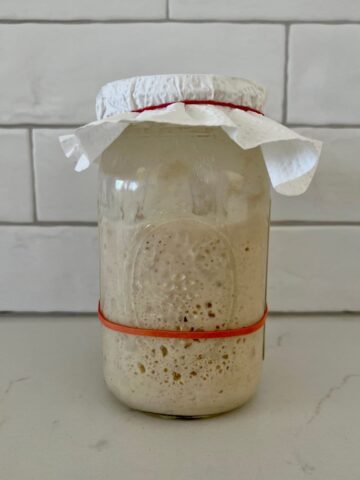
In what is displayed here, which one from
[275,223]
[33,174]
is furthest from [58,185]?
[275,223]

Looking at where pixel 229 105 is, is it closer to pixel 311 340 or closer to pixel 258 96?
pixel 258 96

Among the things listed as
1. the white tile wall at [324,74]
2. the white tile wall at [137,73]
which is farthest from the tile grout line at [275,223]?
the white tile wall at [324,74]

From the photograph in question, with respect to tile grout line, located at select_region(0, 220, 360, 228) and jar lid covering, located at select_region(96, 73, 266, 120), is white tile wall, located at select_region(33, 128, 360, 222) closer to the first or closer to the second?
tile grout line, located at select_region(0, 220, 360, 228)

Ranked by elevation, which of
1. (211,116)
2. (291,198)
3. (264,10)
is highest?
(264,10)

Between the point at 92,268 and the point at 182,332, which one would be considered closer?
the point at 182,332

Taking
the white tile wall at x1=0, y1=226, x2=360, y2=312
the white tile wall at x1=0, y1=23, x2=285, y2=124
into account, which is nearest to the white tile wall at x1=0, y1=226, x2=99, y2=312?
the white tile wall at x1=0, y1=226, x2=360, y2=312

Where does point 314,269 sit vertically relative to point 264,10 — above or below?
below

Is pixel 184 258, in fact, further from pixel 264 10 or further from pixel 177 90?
pixel 264 10

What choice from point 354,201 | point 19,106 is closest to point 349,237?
point 354,201
